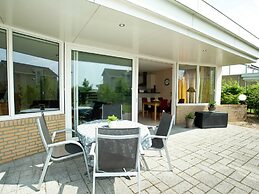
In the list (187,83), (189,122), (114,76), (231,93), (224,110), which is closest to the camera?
(114,76)

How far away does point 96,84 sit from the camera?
4.30m

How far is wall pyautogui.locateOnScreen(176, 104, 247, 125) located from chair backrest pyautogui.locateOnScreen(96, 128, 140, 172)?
4754 millimetres

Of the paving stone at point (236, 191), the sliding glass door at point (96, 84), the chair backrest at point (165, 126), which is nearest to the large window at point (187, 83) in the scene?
the sliding glass door at point (96, 84)

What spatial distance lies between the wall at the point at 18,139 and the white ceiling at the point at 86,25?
70.1 inches

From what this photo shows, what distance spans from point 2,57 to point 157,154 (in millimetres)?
3455

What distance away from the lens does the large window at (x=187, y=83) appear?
6.40 m

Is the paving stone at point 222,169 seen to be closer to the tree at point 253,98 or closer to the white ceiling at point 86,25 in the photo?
the white ceiling at point 86,25

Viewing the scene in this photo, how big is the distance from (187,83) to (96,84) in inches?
158

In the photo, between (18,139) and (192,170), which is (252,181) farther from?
(18,139)

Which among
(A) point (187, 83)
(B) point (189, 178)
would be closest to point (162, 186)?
(B) point (189, 178)

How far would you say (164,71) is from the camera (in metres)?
9.47

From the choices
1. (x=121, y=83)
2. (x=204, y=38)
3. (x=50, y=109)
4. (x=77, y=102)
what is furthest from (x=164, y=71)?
(x=50, y=109)

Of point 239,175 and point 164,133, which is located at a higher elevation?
point 164,133

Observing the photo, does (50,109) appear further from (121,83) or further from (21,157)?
(121,83)
